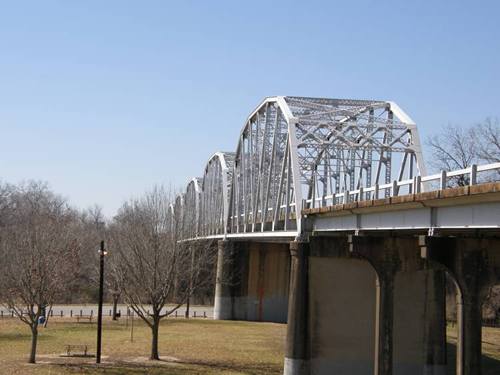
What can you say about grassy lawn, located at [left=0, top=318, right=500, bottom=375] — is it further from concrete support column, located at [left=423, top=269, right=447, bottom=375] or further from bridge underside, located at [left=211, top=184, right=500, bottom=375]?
concrete support column, located at [left=423, top=269, right=447, bottom=375]

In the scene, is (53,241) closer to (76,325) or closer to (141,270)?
(141,270)

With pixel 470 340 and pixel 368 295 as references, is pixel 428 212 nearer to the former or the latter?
pixel 470 340

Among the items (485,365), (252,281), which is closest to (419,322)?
(485,365)

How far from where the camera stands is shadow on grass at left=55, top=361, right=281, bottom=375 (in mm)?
32688

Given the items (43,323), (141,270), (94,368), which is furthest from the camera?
(43,323)

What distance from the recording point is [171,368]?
34.3 m

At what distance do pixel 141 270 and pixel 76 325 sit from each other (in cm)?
1818

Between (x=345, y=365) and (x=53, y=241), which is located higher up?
(x=53, y=241)

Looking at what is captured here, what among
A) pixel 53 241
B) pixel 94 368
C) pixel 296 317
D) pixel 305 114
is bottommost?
pixel 94 368

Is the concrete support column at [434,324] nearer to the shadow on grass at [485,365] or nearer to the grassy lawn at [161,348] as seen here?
the shadow on grass at [485,365]

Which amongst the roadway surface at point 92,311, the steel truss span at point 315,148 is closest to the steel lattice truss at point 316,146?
the steel truss span at point 315,148

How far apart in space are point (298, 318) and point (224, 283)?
35.4 metres

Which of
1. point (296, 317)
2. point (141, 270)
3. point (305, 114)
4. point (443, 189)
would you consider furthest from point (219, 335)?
point (443, 189)

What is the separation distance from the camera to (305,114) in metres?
46.7
